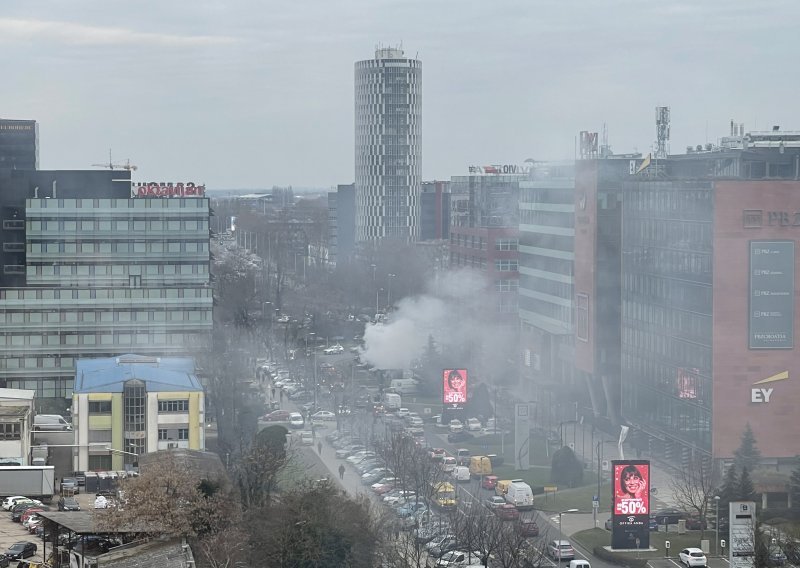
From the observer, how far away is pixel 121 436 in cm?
4534

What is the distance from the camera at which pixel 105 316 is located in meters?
56.5

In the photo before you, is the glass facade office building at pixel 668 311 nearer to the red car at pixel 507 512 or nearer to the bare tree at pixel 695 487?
the bare tree at pixel 695 487

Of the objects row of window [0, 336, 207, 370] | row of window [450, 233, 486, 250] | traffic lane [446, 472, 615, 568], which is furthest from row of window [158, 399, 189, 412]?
row of window [450, 233, 486, 250]

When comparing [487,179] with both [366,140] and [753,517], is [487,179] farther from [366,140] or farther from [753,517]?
[753,517]

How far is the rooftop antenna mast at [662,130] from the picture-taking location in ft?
192

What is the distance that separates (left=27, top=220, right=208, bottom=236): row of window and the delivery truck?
1927 cm

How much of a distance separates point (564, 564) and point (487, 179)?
4813 cm

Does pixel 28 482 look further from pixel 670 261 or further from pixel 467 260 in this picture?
pixel 467 260

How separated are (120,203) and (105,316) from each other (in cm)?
427

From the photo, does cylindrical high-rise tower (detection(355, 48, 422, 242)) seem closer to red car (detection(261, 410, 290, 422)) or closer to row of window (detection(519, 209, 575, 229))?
row of window (detection(519, 209, 575, 229))

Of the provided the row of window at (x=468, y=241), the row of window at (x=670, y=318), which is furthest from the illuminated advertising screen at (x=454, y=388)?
the row of window at (x=468, y=241)

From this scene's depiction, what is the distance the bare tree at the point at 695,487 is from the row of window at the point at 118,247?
2119cm

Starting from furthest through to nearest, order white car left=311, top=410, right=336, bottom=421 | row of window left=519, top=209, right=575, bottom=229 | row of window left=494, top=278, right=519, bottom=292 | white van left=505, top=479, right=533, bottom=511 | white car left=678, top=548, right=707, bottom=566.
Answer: row of window left=494, top=278, right=519, bottom=292
row of window left=519, top=209, right=575, bottom=229
white car left=311, top=410, right=336, bottom=421
white van left=505, top=479, right=533, bottom=511
white car left=678, top=548, right=707, bottom=566

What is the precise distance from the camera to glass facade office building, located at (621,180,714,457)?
4606cm
